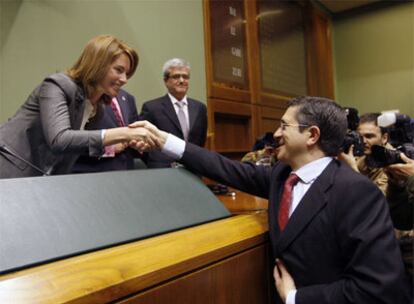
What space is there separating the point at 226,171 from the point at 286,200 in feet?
0.91

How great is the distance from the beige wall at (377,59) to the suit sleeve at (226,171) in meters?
4.90

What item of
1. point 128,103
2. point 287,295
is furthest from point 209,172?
point 128,103

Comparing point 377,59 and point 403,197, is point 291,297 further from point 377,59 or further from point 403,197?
point 377,59

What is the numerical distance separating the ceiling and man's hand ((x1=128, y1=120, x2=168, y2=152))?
16.3 feet

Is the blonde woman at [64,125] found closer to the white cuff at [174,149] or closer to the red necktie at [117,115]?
the white cuff at [174,149]

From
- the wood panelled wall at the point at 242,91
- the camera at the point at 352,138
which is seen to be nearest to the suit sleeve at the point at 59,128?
the camera at the point at 352,138

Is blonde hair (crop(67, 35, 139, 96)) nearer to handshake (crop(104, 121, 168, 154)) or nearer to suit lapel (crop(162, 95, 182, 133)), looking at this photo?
handshake (crop(104, 121, 168, 154))

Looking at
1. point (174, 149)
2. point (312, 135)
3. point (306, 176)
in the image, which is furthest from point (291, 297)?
point (174, 149)

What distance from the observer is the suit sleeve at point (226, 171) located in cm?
138

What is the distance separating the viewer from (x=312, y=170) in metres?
1.19

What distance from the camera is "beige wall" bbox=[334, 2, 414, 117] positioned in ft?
18.1

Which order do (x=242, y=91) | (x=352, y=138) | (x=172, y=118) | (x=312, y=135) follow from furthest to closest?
(x=242, y=91)
(x=172, y=118)
(x=352, y=138)
(x=312, y=135)

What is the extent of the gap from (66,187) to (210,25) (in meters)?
2.98

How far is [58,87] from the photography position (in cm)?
127
